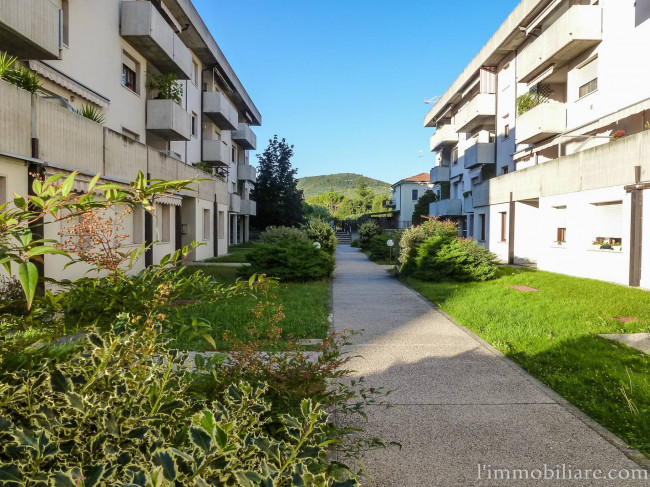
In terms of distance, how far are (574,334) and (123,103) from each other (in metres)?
14.5

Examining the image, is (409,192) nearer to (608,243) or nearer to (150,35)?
(608,243)

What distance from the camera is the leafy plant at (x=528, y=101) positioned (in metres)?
20.4

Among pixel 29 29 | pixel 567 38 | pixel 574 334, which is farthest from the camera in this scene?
pixel 567 38

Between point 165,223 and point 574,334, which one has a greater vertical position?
point 165,223

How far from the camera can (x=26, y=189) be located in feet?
29.1

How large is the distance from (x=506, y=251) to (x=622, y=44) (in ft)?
30.4

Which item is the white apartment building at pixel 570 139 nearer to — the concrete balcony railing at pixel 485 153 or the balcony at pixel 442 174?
the concrete balcony railing at pixel 485 153

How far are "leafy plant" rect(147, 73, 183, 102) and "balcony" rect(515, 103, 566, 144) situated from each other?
13.9 m

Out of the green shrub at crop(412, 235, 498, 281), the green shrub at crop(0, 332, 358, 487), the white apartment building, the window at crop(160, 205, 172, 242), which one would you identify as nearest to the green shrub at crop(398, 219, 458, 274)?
the green shrub at crop(412, 235, 498, 281)

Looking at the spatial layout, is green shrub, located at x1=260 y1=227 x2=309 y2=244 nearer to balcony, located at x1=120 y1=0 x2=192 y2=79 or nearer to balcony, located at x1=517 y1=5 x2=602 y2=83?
balcony, located at x1=120 y1=0 x2=192 y2=79

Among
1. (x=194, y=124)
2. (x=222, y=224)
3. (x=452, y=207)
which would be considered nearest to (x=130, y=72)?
(x=194, y=124)

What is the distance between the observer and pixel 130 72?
651 inches

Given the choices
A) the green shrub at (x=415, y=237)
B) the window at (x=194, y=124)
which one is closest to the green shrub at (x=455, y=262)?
the green shrub at (x=415, y=237)

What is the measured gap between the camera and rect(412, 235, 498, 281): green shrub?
46.4 ft
